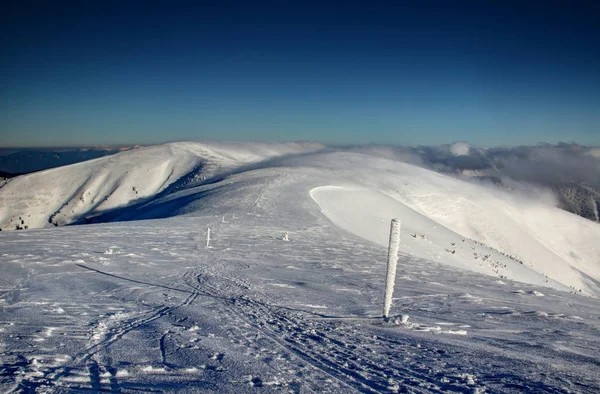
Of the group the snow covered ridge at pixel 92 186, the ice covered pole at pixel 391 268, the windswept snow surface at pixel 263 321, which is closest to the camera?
the windswept snow surface at pixel 263 321

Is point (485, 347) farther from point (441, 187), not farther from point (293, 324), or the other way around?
point (441, 187)

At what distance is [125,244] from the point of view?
13898 mm

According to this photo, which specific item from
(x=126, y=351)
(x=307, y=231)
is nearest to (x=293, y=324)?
(x=126, y=351)

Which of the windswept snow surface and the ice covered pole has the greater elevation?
the ice covered pole

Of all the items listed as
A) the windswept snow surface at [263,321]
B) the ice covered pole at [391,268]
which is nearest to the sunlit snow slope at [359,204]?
the windswept snow surface at [263,321]

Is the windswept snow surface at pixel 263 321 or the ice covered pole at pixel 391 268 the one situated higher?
the ice covered pole at pixel 391 268

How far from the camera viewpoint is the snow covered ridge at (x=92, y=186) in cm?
5275

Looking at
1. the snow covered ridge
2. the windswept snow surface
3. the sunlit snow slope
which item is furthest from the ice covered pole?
the snow covered ridge

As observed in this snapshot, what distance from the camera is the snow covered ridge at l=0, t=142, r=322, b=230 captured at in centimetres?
5275

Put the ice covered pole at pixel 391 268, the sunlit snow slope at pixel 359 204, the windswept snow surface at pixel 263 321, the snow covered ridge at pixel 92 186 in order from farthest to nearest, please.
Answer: the snow covered ridge at pixel 92 186
the sunlit snow slope at pixel 359 204
the ice covered pole at pixel 391 268
the windswept snow surface at pixel 263 321

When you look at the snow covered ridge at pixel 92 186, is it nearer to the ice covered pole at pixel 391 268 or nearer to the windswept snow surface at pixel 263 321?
the windswept snow surface at pixel 263 321

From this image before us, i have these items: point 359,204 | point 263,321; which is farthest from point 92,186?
point 263,321

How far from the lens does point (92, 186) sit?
59281mm

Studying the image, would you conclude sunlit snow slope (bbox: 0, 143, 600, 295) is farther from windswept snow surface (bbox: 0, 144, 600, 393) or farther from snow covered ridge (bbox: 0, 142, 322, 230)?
windswept snow surface (bbox: 0, 144, 600, 393)
